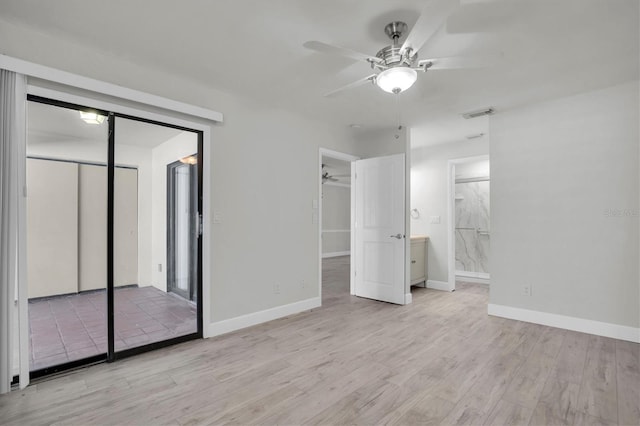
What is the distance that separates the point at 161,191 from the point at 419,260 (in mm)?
4045

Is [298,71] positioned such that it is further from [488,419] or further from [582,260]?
[582,260]

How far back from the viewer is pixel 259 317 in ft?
11.4

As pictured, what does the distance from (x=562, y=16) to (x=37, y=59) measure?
3.66m

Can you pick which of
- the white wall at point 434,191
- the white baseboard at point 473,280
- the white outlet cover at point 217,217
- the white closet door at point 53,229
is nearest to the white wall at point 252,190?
the white outlet cover at point 217,217

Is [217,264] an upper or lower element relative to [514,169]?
lower

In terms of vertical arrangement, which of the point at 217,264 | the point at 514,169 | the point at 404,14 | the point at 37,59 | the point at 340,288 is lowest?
the point at 340,288

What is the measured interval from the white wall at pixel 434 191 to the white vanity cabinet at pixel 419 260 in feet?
0.38

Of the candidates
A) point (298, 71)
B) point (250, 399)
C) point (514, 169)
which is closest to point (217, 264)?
point (250, 399)

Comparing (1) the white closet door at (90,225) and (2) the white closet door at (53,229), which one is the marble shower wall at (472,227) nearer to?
(1) the white closet door at (90,225)

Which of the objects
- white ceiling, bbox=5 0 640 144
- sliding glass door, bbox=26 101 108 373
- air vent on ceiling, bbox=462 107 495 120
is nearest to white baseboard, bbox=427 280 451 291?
air vent on ceiling, bbox=462 107 495 120

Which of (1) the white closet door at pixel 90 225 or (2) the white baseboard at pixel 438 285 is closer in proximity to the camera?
(1) the white closet door at pixel 90 225

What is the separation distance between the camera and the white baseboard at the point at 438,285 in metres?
5.16

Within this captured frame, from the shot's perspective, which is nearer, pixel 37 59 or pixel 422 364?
pixel 37 59

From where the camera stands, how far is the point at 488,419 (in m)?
1.81
